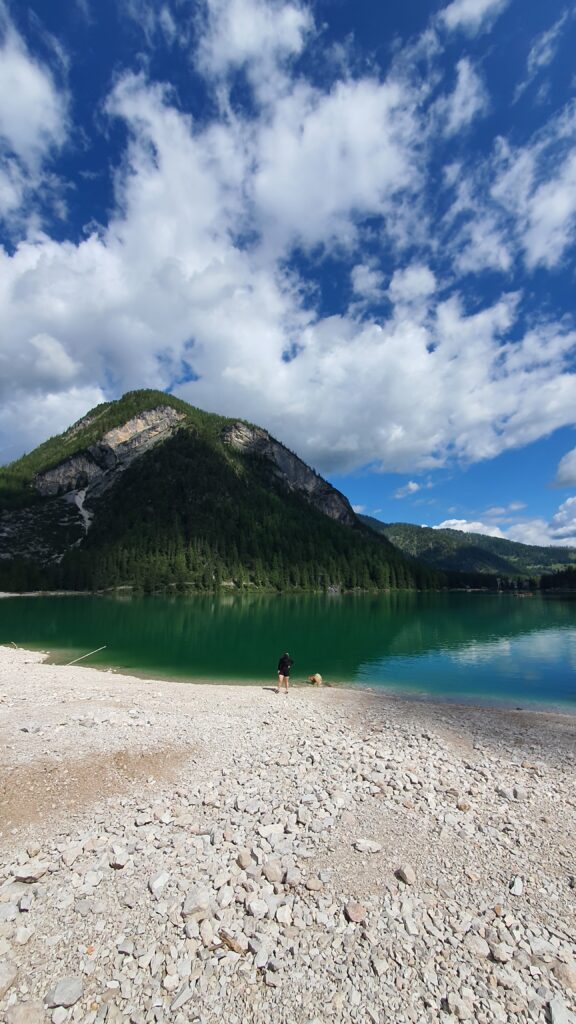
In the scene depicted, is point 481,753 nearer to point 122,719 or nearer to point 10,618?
point 122,719

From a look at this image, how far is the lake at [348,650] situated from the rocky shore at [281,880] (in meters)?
19.4

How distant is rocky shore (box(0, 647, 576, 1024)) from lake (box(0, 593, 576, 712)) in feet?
A: 63.5

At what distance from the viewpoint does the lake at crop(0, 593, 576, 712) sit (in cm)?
3619

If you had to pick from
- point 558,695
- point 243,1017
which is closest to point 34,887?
point 243,1017

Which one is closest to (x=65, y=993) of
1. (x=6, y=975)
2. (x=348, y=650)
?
(x=6, y=975)

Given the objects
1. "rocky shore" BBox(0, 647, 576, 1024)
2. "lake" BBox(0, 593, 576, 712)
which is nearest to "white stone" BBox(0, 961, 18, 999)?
"rocky shore" BBox(0, 647, 576, 1024)

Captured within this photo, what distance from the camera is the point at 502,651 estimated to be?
52719 mm

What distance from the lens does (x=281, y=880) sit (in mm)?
9031

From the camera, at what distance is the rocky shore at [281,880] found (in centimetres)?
673

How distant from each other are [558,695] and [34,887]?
35209 millimetres

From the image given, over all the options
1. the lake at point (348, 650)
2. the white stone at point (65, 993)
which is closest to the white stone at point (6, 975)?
the white stone at point (65, 993)

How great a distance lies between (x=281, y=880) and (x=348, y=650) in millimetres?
43675

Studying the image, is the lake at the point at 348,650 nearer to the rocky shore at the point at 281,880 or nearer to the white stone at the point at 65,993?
the rocky shore at the point at 281,880

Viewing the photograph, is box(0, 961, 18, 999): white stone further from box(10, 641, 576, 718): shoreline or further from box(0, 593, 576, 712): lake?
box(0, 593, 576, 712): lake
